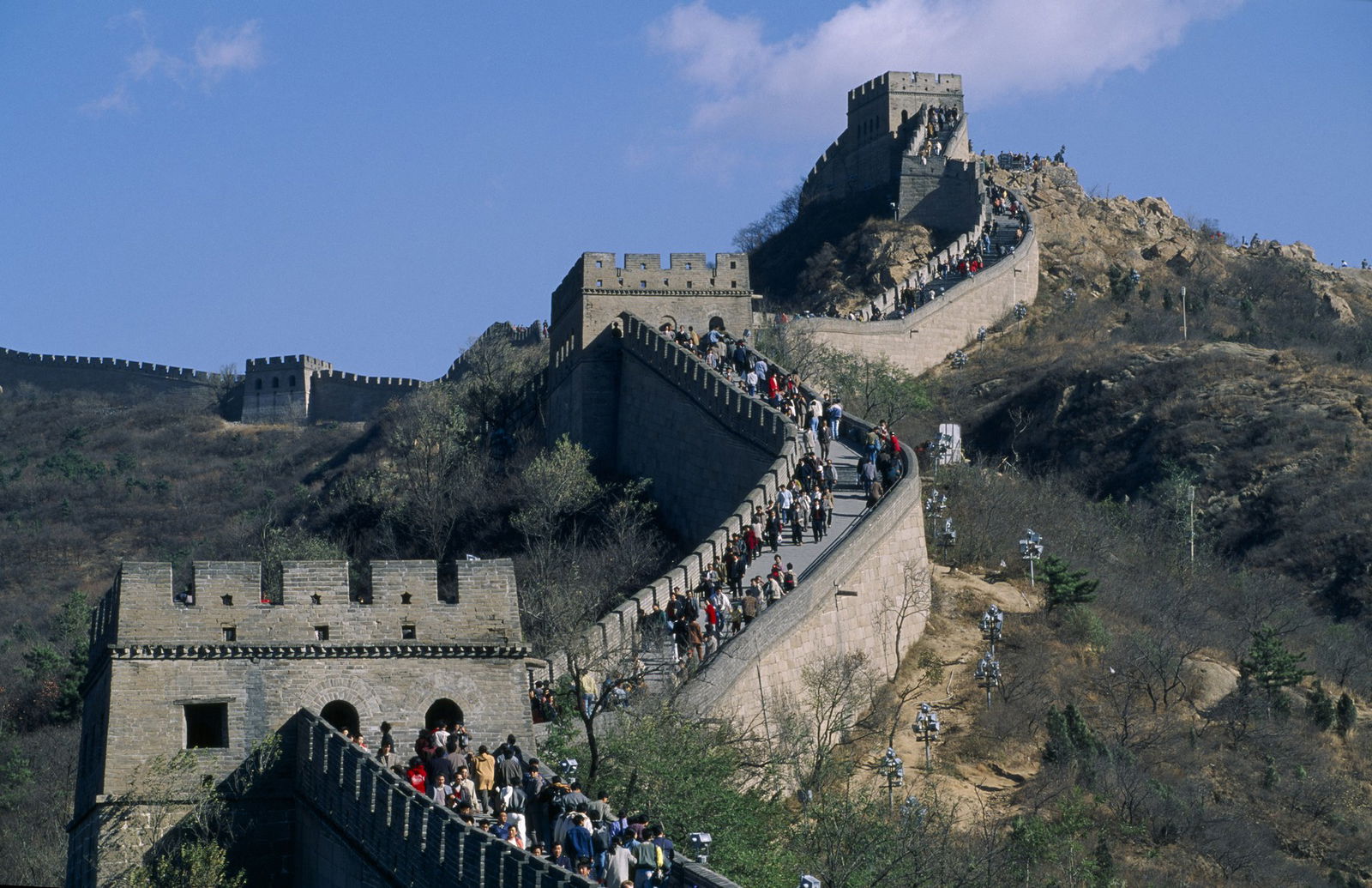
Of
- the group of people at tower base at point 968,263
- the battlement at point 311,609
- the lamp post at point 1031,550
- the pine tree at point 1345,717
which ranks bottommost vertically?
the pine tree at point 1345,717

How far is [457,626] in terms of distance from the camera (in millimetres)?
32688

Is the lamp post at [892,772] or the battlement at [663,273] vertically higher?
the battlement at [663,273]

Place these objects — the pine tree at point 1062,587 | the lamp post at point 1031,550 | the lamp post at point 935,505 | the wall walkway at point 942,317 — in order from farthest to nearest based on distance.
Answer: the wall walkway at point 942,317, the lamp post at point 935,505, the lamp post at point 1031,550, the pine tree at point 1062,587

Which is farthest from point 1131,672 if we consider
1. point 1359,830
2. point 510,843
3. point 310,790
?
point 510,843

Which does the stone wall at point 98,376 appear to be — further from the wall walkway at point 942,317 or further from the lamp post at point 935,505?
the lamp post at point 935,505

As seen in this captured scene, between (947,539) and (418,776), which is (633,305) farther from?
(418,776)

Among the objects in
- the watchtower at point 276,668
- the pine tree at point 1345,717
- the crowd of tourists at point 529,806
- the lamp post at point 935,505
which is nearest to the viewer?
the crowd of tourists at point 529,806

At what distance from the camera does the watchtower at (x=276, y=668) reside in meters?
31.7

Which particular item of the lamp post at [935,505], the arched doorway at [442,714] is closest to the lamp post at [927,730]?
the lamp post at [935,505]

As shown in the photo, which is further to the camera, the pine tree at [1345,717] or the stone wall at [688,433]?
the stone wall at [688,433]

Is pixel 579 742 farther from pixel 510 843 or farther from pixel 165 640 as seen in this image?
pixel 510 843

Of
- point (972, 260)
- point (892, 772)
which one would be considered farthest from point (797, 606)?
point (972, 260)

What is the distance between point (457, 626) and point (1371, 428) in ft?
134

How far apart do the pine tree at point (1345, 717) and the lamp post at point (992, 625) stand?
6.51m
